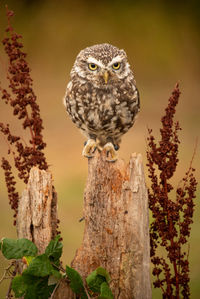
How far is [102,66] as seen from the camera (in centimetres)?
159

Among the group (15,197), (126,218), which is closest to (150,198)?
(126,218)

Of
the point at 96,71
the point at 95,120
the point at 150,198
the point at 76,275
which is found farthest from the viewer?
the point at 95,120

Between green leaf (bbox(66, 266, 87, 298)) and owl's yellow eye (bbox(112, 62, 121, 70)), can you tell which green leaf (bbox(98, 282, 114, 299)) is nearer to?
Answer: green leaf (bbox(66, 266, 87, 298))

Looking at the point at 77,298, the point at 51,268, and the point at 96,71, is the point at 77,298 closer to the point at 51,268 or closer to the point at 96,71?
the point at 51,268

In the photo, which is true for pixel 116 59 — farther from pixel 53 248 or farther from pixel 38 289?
pixel 38 289

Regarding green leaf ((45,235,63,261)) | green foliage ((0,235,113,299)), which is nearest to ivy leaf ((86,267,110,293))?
green foliage ((0,235,113,299))

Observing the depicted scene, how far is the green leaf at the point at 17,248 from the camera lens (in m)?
1.36

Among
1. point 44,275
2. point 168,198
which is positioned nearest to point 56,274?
point 44,275

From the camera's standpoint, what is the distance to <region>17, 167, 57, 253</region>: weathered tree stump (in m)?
1.43

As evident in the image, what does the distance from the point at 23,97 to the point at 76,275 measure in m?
0.65

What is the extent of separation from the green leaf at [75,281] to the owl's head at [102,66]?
2.23 feet

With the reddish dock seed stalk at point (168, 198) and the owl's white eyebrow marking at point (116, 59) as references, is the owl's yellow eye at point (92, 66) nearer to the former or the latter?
the owl's white eyebrow marking at point (116, 59)

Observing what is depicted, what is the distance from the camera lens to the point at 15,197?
1.58m

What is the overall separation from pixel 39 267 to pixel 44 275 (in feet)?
0.09
